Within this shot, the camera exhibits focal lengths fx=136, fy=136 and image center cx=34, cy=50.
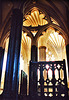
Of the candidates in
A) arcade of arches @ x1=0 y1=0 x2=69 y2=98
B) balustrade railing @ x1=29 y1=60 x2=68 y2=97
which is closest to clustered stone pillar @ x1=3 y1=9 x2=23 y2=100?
A: balustrade railing @ x1=29 y1=60 x2=68 y2=97

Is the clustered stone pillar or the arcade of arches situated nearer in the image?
the clustered stone pillar

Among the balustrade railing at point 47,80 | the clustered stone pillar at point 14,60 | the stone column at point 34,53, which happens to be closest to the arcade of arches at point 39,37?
the stone column at point 34,53

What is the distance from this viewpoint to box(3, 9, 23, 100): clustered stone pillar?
12.8ft

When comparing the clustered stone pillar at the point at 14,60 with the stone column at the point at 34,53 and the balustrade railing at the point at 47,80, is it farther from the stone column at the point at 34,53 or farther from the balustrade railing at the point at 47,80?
the stone column at the point at 34,53

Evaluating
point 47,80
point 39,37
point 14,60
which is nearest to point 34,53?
point 39,37

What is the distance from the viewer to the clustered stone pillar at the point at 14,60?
3908 mm

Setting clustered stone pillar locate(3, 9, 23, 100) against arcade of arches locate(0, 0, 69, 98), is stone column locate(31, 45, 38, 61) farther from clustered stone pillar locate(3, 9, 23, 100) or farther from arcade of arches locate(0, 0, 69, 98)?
clustered stone pillar locate(3, 9, 23, 100)

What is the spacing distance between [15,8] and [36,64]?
263 centimetres

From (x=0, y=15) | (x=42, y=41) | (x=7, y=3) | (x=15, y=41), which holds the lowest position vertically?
(x=15, y=41)

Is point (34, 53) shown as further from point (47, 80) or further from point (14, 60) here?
point (47, 80)

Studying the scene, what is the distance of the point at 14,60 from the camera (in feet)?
14.4

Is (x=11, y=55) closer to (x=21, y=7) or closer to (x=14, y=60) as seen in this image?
(x=14, y=60)

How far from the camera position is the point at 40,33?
7.89 metres

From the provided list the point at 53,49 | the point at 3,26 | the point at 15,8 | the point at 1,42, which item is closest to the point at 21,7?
the point at 15,8
